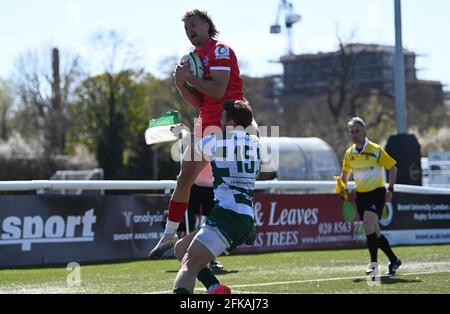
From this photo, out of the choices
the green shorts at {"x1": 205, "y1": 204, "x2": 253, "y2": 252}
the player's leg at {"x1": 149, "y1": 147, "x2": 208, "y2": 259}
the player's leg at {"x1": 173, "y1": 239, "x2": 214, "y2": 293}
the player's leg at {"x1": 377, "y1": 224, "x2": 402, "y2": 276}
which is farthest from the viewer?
the player's leg at {"x1": 377, "y1": 224, "x2": 402, "y2": 276}

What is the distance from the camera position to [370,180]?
1267 cm

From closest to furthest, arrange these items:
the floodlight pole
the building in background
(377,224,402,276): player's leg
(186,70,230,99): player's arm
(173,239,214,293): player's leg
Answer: (173,239,214,293): player's leg < (186,70,230,99): player's arm < (377,224,402,276): player's leg < the floodlight pole < the building in background

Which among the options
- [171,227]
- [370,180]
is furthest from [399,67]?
[171,227]

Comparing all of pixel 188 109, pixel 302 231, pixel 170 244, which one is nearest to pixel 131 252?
pixel 302 231

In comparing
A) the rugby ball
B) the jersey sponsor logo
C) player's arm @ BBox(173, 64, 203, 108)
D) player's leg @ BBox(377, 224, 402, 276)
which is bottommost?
player's leg @ BBox(377, 224, 402, 276)

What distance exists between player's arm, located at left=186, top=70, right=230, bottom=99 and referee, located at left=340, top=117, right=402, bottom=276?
4.31 metres

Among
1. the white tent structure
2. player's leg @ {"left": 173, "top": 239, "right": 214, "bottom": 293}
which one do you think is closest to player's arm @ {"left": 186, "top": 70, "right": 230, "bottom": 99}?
player's leg @ {"left": 173, "top": 239, "right": 214, "bottom": 293}

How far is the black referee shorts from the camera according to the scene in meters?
12.5

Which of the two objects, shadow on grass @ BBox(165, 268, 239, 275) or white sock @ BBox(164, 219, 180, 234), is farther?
shadow on grass @ BBox(165, 268, 239, 275)

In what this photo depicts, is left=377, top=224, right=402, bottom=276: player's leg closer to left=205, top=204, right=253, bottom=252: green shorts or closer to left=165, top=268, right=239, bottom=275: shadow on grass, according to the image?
left=165, top=268, right=239, bottom=275: shadow on grass

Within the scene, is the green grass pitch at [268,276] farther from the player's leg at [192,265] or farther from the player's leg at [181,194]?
the player's leg at [192,265]

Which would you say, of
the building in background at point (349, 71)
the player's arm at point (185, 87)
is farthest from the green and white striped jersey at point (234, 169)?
the building in background at point (349, 71)

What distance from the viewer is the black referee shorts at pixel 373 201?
12516mm
